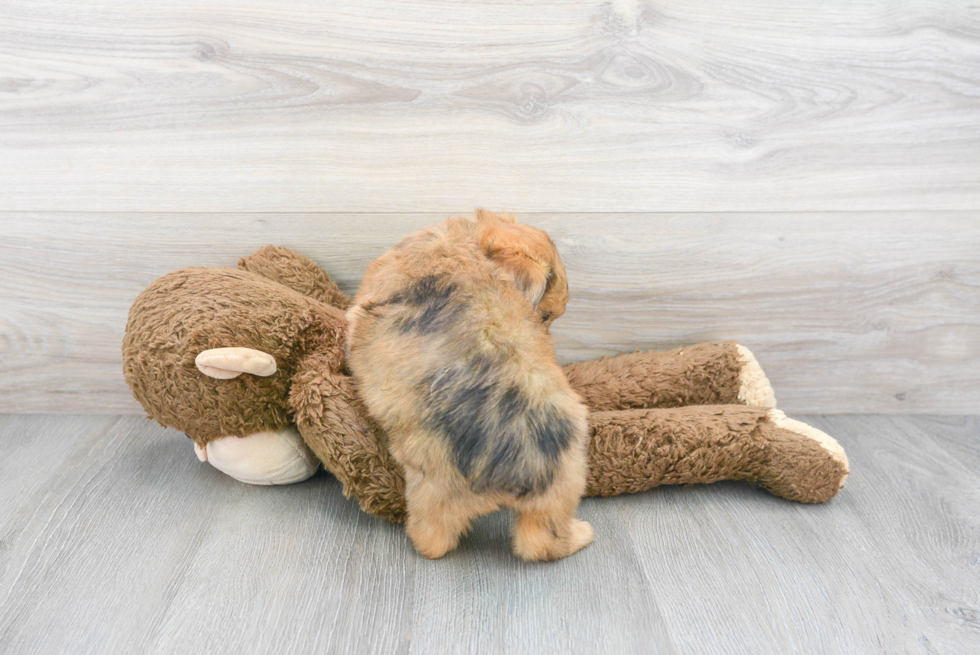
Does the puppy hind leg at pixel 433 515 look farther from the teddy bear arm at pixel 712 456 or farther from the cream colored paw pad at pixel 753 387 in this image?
the cream colored paw pad at pixel 753 387

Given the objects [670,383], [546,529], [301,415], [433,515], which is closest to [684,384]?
[670,383]

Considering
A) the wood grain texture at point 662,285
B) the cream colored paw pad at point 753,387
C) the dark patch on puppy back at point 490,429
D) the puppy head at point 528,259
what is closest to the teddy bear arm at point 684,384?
the cream colored paw pad at point 753,387

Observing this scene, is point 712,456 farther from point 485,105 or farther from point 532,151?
point 485,105

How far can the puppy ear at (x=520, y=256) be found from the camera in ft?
3.31

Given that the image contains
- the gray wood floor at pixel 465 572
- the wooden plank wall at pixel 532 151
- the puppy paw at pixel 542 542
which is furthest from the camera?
the wooden plank wall at pixel 532 151

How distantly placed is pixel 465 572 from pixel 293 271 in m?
0.65

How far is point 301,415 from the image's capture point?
108 centimetres

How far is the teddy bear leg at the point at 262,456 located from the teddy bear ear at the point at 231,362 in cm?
13

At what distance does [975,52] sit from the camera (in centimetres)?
128

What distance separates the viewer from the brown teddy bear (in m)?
1.05

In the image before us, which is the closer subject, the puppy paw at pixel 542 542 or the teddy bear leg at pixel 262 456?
the puppy paw at pixel 542 542

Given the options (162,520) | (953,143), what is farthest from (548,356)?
(953,143)

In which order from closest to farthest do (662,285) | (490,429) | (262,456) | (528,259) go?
(490,429) < (528,259) < (262,456) < (662,285)

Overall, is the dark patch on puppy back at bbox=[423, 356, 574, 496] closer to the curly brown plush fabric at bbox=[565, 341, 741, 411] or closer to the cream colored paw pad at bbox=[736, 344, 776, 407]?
the curly brown plush fabric at bbox=[565, 341, 741, 411]
